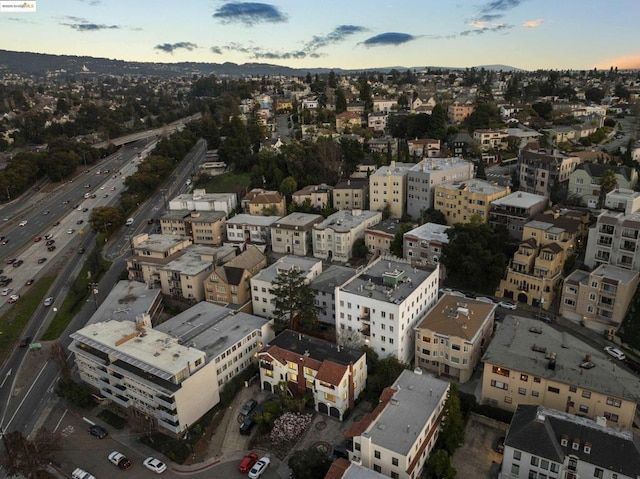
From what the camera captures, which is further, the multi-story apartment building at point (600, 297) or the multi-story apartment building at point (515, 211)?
the multi-story apartment building at point (515, 211)

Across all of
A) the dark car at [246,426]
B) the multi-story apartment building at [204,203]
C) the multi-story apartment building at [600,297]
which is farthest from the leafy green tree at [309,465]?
the multi-story apartment building at [204,203]

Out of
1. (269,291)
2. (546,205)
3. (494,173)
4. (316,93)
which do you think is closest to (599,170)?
(546,205)

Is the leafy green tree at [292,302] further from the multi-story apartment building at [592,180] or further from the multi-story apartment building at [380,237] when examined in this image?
the multi-story apartment building at [592,180]

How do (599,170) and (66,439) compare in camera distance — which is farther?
(599,170)

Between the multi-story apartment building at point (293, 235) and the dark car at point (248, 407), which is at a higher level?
the multi-story apartment building at point (293, 235)

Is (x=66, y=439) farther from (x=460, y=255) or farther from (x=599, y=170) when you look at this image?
(x=599, y=170)

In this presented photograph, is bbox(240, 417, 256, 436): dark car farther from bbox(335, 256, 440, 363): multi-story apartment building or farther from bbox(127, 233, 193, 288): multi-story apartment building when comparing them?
bbox(127, 233, 193, 288): multi-story apartment building

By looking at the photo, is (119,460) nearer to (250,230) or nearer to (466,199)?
(250,230)
